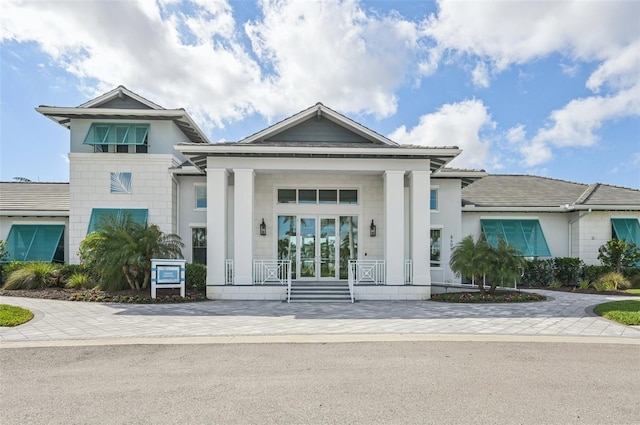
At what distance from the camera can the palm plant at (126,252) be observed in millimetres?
13594

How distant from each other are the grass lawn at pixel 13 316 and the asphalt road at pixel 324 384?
2580mm

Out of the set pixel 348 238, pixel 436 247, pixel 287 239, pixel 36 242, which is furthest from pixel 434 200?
pixel 36 242

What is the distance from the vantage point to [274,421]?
4.36 metres

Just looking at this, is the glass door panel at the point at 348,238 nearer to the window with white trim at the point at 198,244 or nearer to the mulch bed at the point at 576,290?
the window with white trim at the point at 198,244

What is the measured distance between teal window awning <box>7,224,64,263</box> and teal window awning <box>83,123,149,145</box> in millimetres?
4742

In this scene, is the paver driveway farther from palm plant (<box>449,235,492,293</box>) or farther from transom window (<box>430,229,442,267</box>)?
transom window (<box>430,229,442,267</box>)

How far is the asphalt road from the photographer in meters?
4.50

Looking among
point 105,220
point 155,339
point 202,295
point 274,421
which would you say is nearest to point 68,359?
point 155,339

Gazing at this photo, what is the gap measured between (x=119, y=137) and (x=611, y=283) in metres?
22.4

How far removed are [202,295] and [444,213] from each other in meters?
11.4

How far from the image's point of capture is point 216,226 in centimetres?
1438

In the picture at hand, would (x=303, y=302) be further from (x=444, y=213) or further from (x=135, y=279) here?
(x=444, y=213)

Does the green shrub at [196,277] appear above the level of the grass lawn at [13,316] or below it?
above

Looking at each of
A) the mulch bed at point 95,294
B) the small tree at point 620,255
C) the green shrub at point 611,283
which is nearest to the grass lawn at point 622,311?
the green shrub at point 611,283
